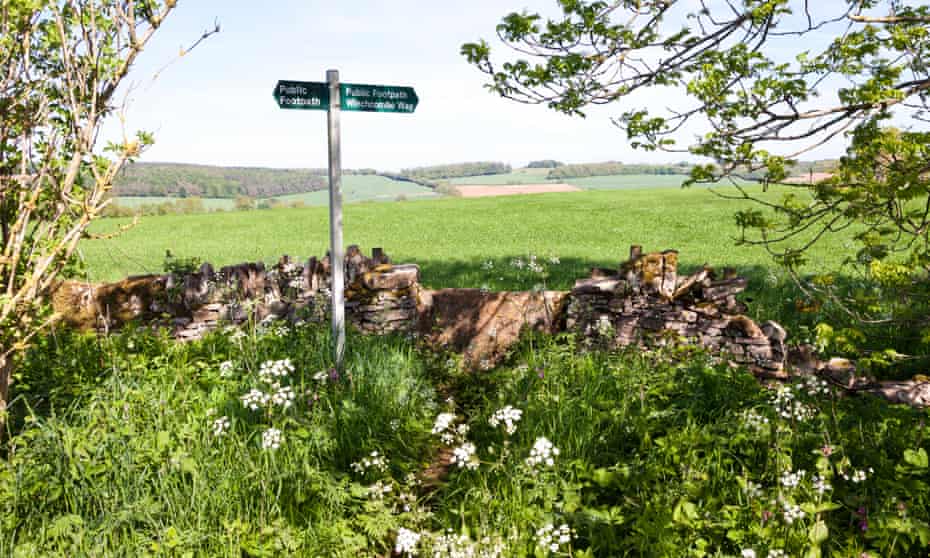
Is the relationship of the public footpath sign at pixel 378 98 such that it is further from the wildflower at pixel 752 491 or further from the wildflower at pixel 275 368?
the wildflower at pixel 752 491

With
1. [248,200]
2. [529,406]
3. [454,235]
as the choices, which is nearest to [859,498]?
[529,406]

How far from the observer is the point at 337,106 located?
5551 millimetres

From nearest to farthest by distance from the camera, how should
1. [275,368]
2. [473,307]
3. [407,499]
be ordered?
[275,368]
[407,499]
[473,307]

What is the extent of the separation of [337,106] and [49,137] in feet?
7.31

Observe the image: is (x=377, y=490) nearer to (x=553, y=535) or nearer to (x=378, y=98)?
(x=553, y=535)

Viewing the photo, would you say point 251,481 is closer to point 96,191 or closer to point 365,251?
point 96,191

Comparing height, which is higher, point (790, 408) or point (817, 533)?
point (790, 408)

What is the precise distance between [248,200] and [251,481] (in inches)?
1596

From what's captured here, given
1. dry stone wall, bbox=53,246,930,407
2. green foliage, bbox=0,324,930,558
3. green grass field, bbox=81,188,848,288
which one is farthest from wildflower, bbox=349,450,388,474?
green grass field, bbox=81,188,848,288

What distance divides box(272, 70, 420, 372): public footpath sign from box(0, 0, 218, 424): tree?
1.05 metres

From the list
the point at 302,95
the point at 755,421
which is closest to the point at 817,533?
the point at 755,421

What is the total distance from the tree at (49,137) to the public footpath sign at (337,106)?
1052 mm

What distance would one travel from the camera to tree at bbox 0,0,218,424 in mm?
4195

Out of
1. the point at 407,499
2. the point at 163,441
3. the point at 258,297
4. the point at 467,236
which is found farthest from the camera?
the point at 467,236
